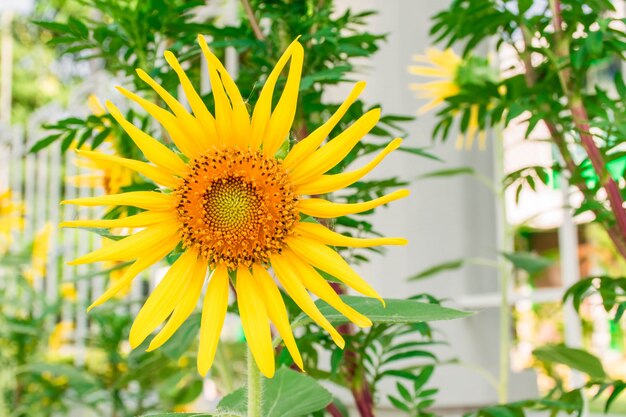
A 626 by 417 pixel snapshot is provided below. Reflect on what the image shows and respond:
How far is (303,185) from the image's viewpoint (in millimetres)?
713

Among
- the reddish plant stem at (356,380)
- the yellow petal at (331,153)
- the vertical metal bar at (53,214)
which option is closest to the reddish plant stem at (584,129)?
the reddish plant stem at (356,380)

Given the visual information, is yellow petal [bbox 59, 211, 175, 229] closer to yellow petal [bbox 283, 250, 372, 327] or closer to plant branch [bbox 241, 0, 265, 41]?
yellow petal [bbox 283, 250, 372, 327]

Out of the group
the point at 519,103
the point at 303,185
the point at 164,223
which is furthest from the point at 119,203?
the point at 519,103

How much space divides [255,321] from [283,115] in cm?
18

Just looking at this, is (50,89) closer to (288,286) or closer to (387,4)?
(387,4)

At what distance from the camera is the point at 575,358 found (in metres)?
1.30

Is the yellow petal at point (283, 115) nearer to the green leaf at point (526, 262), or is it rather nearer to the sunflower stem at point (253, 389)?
the sunflower stem at point (253, 389)

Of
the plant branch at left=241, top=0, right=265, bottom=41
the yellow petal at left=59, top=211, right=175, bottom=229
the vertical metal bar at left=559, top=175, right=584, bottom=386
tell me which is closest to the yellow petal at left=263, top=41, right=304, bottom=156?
the yellow petal at left=59, top=211, right=175, bottom=229

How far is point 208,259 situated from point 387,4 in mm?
1676

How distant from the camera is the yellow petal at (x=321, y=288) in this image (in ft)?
2.13

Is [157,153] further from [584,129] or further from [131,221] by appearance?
[584,129]

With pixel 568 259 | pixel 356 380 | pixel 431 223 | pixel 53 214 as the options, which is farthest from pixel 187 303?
pixel 53 214

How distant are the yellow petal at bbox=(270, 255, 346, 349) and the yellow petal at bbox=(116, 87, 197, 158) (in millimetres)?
117

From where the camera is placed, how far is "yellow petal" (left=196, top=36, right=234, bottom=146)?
682 millimetres
